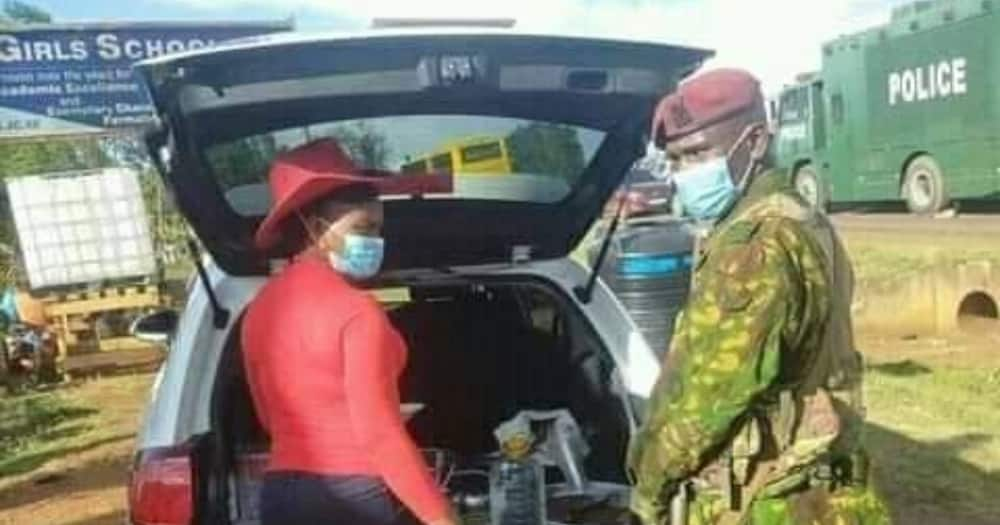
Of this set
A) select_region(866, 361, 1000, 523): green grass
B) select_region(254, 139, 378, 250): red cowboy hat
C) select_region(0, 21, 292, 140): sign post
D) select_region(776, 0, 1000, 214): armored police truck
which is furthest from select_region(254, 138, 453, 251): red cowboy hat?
select_region(776, 0, 1000, 214): armored police truck

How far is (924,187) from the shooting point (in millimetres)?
21344

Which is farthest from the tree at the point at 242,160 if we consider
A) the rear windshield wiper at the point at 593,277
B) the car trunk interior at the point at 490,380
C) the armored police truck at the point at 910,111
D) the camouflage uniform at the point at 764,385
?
the armored police truck at the point at 910,111

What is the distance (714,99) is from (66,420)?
8.57 meters

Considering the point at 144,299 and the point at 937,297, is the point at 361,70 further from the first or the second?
the point at 144,299

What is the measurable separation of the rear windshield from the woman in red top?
0.68 metres

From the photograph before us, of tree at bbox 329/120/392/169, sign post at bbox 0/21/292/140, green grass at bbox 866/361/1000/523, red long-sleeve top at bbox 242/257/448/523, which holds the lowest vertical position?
green grass at bbox 866/361/1000/523

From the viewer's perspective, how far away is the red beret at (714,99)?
2656 millimetres

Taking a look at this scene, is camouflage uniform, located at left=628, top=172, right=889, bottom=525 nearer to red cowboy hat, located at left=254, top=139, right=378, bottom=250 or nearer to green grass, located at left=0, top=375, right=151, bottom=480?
red cowboy hat, located at left=254, top=139, right=378, bottom=250

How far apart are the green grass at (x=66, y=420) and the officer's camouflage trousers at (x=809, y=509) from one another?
6459 mm

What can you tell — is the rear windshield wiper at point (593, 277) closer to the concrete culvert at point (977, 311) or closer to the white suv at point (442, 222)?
the white suv at point (442, 222)

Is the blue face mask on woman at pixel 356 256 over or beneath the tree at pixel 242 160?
beneath

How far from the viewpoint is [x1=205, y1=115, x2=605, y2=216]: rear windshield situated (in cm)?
354

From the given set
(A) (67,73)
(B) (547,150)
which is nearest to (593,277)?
(B) (547,150)

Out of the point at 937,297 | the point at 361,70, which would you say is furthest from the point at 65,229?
the point at 361,70
